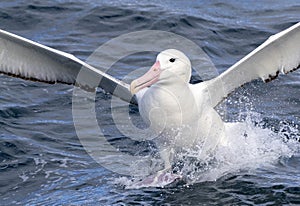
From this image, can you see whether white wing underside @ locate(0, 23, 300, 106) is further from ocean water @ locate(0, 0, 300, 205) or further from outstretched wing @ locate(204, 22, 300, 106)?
ocean water @ locate(0, 0, 300, 205)

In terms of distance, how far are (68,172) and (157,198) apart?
3.91 ft

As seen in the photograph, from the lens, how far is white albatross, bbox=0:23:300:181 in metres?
8.52

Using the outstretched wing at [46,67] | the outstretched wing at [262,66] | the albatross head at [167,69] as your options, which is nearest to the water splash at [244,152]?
the outstretched wing at [262,66]

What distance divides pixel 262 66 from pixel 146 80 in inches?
61.7

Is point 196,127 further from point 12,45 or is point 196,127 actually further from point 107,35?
point 107,35

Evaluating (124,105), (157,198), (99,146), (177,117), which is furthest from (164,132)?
(124,105)

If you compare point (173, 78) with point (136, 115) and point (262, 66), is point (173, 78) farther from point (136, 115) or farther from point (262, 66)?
point (136, 115)

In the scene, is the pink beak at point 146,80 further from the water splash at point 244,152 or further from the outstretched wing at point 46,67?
the water splash at point 244,152

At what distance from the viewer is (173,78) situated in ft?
28.0

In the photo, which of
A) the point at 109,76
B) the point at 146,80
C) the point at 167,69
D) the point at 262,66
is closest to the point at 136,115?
the point at 109,76

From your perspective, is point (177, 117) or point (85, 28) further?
point (85, 28)

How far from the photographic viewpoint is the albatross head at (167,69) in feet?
27.3

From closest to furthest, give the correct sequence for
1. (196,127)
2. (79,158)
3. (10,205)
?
(10,205) < (196,127) < (79,158)

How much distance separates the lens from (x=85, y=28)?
556 inches
